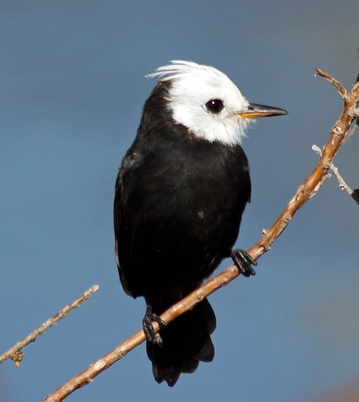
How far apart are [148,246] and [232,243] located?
46cm

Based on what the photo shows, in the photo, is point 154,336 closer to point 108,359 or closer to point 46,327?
point 108,359

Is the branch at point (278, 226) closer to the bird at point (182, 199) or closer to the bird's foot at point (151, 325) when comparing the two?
the bird at point (182, 199)

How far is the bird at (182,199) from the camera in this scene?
400 cm

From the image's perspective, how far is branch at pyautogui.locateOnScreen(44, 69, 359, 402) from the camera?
248 cm

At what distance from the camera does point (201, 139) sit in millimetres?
4137

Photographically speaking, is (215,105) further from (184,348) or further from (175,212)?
(184,348)

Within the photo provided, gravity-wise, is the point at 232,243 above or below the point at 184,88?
below

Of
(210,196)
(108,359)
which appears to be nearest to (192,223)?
(210,196)

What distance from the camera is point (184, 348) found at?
179 inches

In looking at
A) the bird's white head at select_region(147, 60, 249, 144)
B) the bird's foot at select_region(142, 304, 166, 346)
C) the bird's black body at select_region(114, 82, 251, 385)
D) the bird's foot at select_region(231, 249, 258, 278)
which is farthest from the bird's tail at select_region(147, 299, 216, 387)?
the bird's white head at select_region(147, 60, 249, 144)

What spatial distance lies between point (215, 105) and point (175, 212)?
2.17ft

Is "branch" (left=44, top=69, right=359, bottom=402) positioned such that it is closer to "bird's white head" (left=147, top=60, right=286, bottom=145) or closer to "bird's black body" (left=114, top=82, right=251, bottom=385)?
"bird's black body" (left=114, top=82, right=251, bottom=385)

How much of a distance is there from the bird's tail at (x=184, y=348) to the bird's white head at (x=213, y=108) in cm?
109

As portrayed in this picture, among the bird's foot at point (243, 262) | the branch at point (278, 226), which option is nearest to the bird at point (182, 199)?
the bird's foot at point (243, 262)
